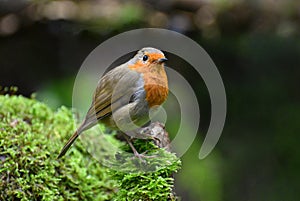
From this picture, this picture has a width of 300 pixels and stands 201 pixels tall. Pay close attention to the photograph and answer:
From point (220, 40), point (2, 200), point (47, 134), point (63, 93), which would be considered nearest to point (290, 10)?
point (220, 40)

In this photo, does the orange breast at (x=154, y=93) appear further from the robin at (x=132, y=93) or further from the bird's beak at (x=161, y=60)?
the bird's beak at (x=161, y=60)

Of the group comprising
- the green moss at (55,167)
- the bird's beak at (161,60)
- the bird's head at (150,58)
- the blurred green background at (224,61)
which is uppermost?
the blurred green background at (224,61)

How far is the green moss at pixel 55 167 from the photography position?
2.89m

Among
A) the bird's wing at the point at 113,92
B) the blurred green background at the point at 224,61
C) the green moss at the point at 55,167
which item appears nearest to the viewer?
the green moss at the point at 55,167

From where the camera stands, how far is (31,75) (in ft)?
21.4

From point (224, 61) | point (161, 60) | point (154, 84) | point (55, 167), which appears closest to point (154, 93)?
point (154, 84)

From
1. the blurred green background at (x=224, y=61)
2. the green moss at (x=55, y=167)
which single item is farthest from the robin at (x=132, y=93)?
the blurred green background at (x=224, y=61)

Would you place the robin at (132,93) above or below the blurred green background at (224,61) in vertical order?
below

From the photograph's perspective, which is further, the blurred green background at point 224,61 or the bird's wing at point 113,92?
the blurred green background at point 224,61

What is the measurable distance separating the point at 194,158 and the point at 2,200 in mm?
3228

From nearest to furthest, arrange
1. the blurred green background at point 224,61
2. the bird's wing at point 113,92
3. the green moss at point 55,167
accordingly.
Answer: the green moss at point 55,167 < the bird's wing at point 113,92 < the blurred green background at point 224,61

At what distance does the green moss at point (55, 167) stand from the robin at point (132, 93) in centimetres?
19

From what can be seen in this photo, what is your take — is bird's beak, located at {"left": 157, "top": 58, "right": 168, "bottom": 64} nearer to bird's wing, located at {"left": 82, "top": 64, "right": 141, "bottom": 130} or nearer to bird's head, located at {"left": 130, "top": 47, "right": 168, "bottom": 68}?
bird's head, located at {"left": 130, "top": 47, "right": 168, "bottom": 68}

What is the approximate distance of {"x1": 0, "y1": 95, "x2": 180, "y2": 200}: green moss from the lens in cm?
289
